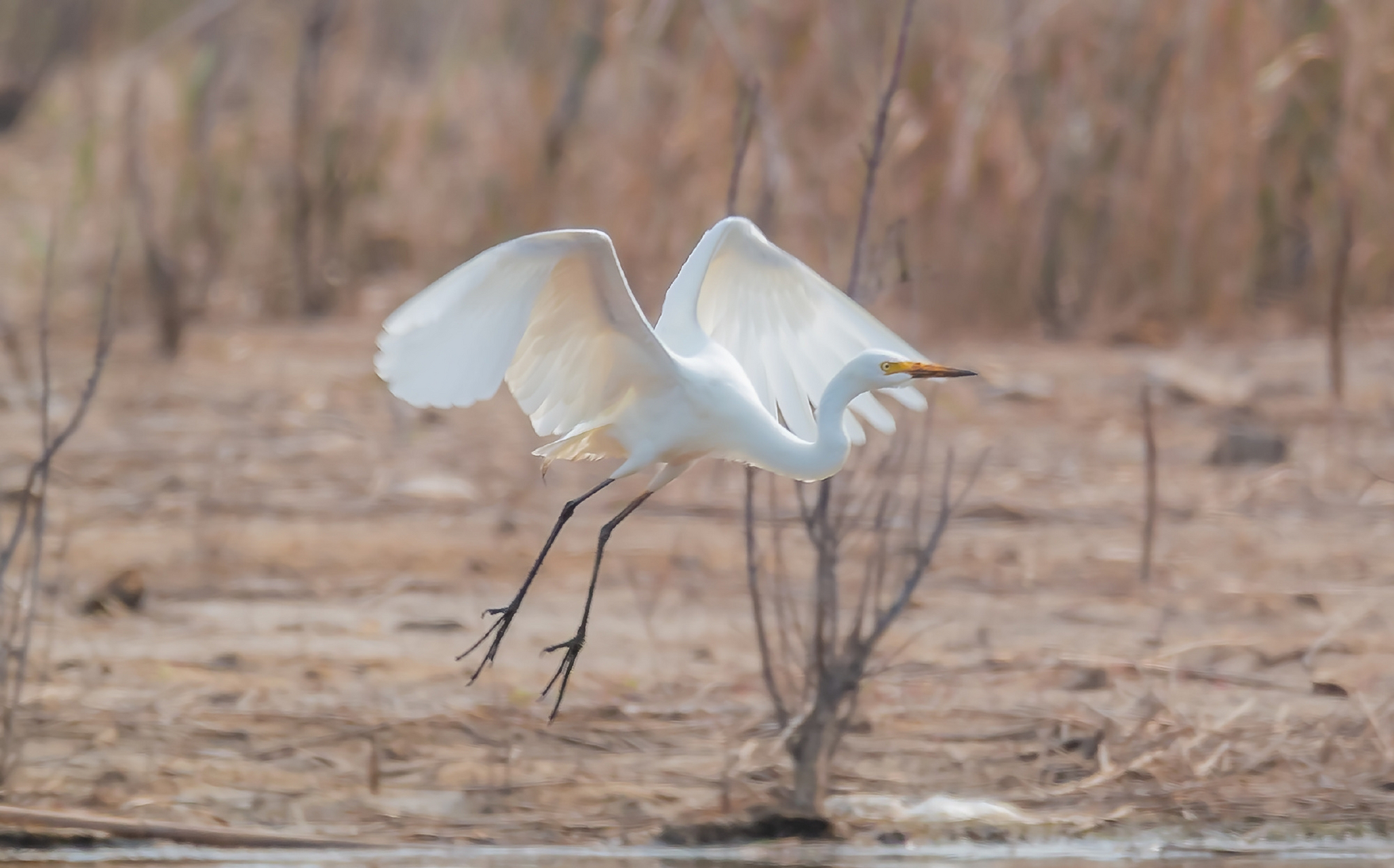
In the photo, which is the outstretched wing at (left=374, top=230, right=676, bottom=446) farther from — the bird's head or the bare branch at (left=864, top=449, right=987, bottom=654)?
the bare branch at (left=864, top=449, right=987, bottom=654)

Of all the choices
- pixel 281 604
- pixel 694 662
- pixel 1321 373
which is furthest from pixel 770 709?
pixel 1321 373

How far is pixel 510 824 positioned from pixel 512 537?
2326 millimetres

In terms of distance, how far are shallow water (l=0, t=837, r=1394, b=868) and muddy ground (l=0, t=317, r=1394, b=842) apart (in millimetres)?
108

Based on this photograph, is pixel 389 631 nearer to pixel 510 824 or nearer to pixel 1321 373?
pixel 510 824

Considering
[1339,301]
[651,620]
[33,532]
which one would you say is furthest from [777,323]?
[1339,301]

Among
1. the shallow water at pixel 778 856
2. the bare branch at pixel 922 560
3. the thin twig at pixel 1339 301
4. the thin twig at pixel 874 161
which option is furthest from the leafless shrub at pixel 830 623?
the thin twig at pixel 1339 301

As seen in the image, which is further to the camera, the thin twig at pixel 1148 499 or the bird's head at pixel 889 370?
the thin twig at pixel 1148 499

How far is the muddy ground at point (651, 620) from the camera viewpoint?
5035mm

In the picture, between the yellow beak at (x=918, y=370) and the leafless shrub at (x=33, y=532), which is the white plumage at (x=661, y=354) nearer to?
the yellow beak at (x=918, y=370)

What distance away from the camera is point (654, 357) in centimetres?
442

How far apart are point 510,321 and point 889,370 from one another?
2.85ft

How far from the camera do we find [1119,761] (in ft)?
16.8

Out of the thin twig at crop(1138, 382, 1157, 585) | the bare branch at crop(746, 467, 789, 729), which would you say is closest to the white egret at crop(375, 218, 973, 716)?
the bare branch at crop(746, 467, 789, 729)

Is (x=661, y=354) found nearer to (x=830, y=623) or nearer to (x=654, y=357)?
(x=654, y=357)
